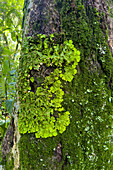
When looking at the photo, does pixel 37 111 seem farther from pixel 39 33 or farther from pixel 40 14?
pixel 40 14

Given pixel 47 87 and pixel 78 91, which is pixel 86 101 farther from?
pixel 47 87

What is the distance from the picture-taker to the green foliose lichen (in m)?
1.08

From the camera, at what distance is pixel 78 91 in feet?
3.67

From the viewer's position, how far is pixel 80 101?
1.11m

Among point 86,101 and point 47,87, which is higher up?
point 47,87

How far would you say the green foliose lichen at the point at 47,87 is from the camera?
108 cm

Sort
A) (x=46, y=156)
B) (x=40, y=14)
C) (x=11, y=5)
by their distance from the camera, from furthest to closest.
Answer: (x=11, y=5) → (x=40, y=14) → (x=46, y=156)

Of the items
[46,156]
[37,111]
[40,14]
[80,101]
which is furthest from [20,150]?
[40,14]

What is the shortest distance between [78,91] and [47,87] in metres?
0.27

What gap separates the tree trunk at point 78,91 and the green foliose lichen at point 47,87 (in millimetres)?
17

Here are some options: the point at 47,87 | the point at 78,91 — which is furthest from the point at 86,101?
the point at 47,87

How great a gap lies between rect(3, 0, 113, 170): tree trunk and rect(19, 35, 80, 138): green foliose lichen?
0.02m

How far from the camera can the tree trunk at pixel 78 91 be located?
3.53ft

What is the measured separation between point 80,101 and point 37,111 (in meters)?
0.38
